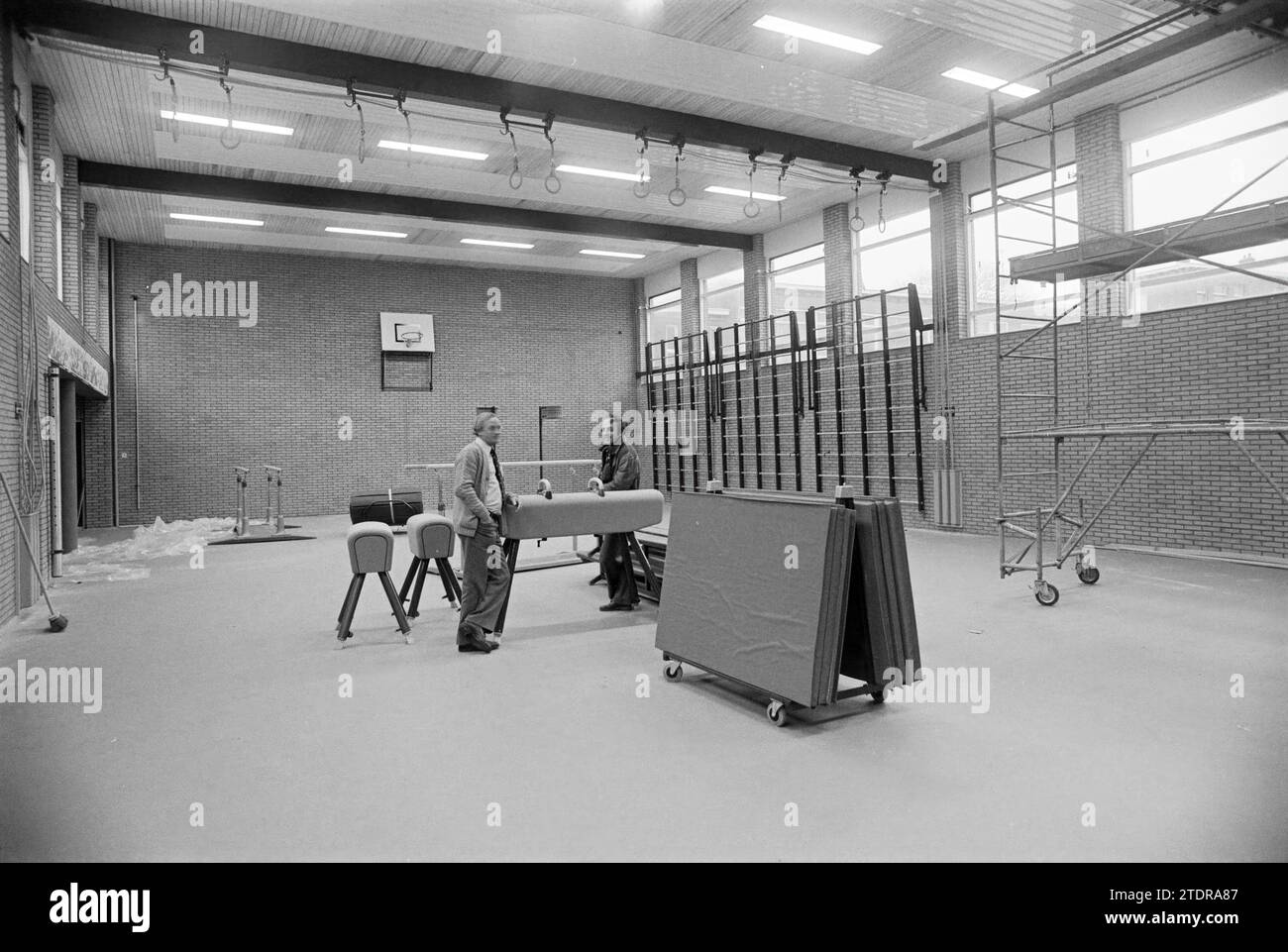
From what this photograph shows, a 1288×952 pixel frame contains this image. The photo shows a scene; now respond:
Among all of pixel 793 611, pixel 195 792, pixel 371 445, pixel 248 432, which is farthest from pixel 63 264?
pixel 793 611

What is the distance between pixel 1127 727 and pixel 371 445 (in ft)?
47.8

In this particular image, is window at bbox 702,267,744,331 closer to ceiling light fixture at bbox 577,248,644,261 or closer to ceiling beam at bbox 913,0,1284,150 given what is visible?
ceiling light fixture at bbox 577,248,644,261

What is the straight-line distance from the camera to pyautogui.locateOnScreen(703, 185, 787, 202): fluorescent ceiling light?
12008 mm

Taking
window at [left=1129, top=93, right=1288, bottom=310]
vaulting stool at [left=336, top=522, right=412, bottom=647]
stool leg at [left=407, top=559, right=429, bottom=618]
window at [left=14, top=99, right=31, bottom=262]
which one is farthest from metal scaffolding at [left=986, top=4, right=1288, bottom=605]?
window at [left=14, top=99, right=31, bottom=262]

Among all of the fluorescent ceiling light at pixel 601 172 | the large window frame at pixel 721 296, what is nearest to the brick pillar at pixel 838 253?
the large window frame at pixel 721 296

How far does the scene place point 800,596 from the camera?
3.75 meters

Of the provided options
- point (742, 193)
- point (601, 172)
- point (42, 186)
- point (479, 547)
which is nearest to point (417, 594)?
point (479, 547)

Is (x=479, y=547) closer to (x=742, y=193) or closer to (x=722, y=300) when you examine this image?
(x=742, y=193)

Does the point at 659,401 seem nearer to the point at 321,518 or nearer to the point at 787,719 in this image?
the point at 321,518

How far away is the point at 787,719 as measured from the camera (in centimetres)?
373

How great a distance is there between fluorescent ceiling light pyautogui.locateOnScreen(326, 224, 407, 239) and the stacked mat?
1164 cm

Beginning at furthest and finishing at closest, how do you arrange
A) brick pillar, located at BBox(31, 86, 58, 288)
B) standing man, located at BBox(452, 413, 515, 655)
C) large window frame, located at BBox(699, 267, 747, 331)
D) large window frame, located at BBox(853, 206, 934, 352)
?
large window frame, located at BBox(699, 267, 747, 331)
large window frame, located at BBox(853, 206, 934, 352)
brick pillar, located at BBox(31, 86, 58, 288)
standing man, located at BBox(452, 413, 515, 655)

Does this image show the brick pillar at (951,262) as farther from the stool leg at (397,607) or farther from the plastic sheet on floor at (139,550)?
the plastic sheet on floor at (139,550)

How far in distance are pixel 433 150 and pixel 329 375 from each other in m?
6.83
